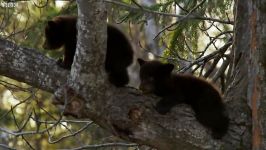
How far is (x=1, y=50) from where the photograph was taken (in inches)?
207

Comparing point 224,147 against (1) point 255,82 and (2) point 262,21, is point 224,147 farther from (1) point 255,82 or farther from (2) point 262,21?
(2) point 262,21

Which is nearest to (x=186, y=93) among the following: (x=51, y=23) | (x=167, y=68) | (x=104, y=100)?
(x=167, y=68)

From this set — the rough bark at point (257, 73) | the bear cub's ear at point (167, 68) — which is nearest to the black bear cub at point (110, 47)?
the bear cub's ear at point (167, 68)

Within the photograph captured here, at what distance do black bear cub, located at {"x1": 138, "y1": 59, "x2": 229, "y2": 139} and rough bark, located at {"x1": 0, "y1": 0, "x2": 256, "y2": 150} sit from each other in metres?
0.08

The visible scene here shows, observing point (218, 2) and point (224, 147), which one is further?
point (218, 2)

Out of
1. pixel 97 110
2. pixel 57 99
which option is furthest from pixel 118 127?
pixel 57 99

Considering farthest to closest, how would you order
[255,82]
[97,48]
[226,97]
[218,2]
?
[218,2] < [226,97] < [255,82] < [97,48]

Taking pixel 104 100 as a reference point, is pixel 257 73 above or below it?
above

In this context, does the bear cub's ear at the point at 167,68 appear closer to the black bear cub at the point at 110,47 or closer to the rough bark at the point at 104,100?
the black bear cub at the point at 110,47

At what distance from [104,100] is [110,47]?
1062mm

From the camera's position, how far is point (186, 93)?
223 inches

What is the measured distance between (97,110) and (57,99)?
338 millimetres

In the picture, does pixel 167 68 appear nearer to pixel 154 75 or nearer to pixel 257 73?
pixel 154 75

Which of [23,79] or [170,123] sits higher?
[23,79]
